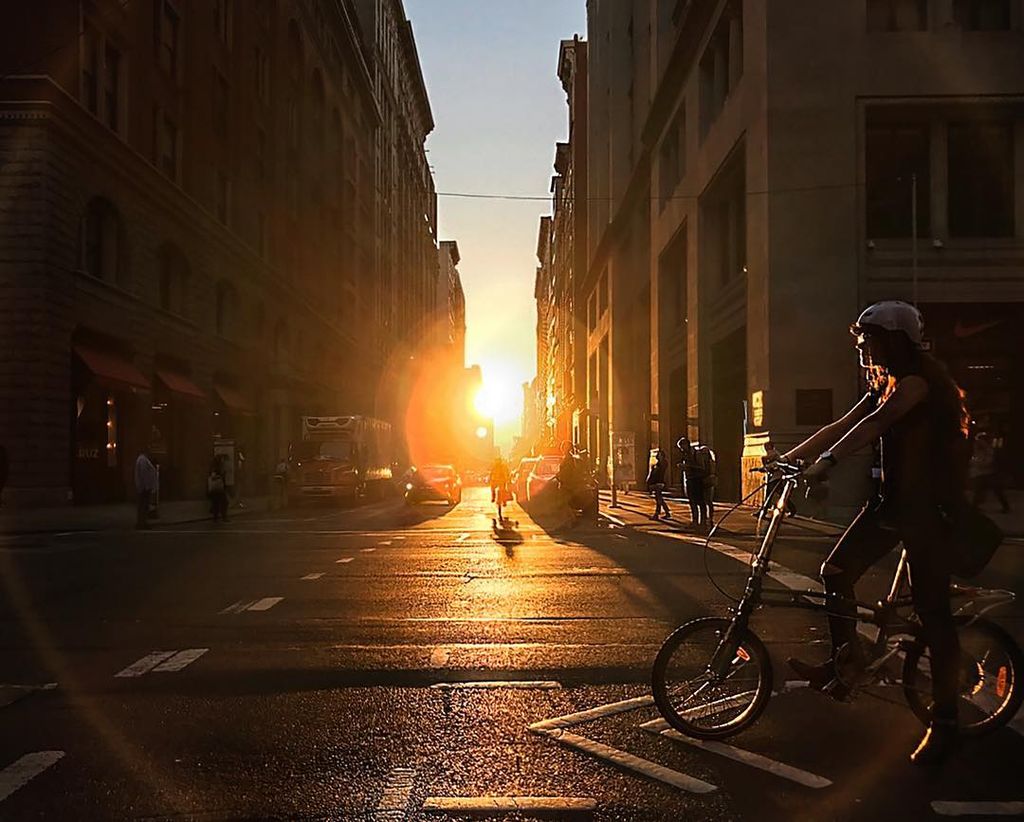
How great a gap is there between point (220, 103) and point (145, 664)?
1549 inches

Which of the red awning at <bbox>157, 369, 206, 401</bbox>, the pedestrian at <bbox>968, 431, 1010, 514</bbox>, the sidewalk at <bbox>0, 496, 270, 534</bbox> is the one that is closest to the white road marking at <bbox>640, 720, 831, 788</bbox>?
the pedestrian at <bbox>968, 431, 1010, 514</bbox>

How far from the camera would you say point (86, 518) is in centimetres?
2483

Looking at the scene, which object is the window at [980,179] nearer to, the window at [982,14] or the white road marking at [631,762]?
the window at [982,14]

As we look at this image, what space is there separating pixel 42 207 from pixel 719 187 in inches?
748

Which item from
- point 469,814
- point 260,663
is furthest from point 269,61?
point 469,814

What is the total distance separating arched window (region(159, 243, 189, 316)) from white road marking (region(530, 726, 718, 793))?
3284 cm

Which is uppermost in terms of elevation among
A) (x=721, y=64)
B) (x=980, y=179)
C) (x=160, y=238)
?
(x=721, y=64)

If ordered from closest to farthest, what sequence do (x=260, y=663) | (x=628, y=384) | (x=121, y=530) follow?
(x=260, y=663), (x=121, y=530), (x=628, y=384)

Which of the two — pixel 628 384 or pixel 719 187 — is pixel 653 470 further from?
pixel 628 384

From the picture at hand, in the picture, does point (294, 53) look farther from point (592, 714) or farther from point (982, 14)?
point (592, 714)

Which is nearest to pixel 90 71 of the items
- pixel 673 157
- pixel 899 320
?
pixel 673 157

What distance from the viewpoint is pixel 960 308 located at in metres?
26.1

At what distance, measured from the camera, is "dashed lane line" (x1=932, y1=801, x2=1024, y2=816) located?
420 centimetres

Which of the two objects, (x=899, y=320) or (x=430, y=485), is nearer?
(x=899, y=320)
